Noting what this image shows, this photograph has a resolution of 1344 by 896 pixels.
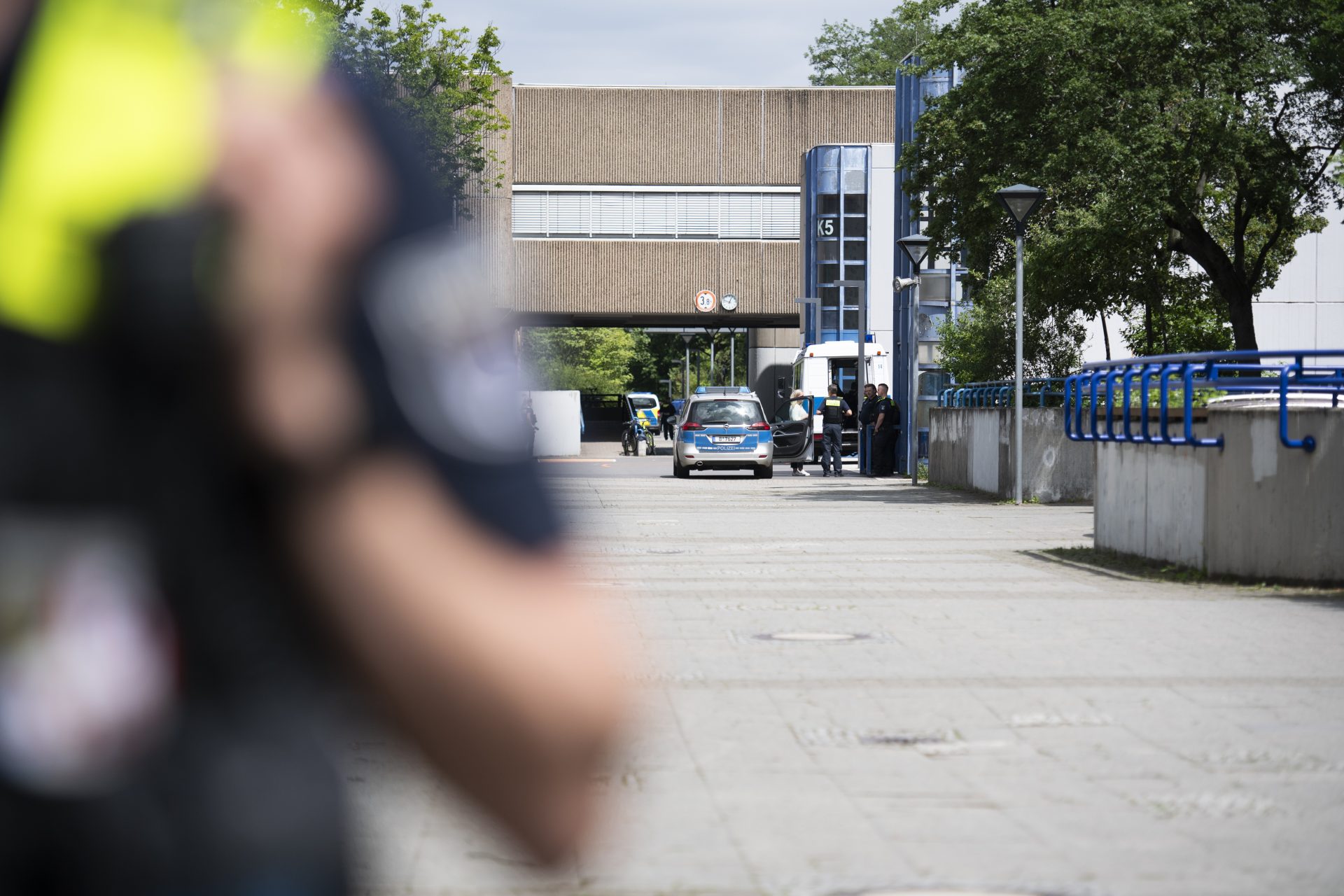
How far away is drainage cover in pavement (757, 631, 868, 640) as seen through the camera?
A: 362 inches

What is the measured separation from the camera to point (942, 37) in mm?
24891

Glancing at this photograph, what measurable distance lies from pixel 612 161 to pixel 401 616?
53.6 m

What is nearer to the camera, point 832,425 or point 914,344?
point 914,344

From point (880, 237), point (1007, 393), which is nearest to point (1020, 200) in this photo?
point (1007, 393)

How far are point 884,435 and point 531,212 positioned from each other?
→ 24443 millimetres

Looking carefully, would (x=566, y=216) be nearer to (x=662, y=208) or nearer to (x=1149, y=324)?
(x=662, y=208)

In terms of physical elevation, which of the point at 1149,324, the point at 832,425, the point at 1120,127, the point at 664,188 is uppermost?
the point at 664,188

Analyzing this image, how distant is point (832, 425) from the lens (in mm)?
31922

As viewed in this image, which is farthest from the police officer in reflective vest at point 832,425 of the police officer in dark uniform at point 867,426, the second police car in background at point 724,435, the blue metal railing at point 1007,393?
the blue metal railing at point 1007,393

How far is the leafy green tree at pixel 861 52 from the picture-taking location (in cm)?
8181

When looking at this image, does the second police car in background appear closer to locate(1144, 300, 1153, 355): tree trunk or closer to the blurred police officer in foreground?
locate(1144, 300, 1153, 355): tree trunk

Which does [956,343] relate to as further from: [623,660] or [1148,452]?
[623,660]

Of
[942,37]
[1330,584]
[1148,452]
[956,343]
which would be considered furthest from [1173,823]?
[956,343]

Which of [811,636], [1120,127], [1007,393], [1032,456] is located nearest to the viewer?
[811,636]
